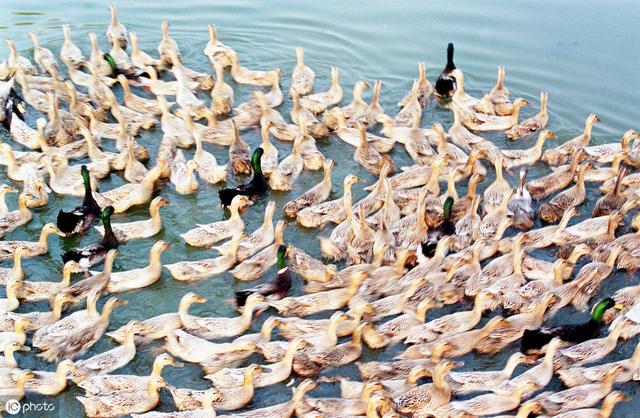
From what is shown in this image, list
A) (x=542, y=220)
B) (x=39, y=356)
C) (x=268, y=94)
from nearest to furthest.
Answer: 1. (x=39, y=356)
2. (x=542, y=220)
3. (x=268, y=94)

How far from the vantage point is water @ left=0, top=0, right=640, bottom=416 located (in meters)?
11.8

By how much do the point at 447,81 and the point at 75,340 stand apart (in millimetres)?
7677

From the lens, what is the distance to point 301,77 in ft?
46.3

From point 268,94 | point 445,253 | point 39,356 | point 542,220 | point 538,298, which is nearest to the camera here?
point 39,356

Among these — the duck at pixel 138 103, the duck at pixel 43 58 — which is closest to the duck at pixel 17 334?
the duck at pixel 138 103

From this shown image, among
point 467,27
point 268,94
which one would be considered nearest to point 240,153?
point 268,94

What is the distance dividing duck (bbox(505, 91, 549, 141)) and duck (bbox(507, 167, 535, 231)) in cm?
197

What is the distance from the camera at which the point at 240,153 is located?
1197 centimetres

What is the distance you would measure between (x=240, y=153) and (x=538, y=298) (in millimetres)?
4583

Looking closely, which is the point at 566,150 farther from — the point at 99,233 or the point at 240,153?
the point at 99,233

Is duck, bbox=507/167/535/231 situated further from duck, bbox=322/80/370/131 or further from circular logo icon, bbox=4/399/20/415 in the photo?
circular logo icon, bbox=4/399/20/415

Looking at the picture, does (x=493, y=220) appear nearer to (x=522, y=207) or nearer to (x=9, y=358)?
(x=522, y=207)

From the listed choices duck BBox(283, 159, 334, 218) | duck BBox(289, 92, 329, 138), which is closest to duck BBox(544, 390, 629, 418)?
duck BBox(283, 159, 334, 218)

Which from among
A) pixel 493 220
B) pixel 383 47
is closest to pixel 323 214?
pixel 493 220
